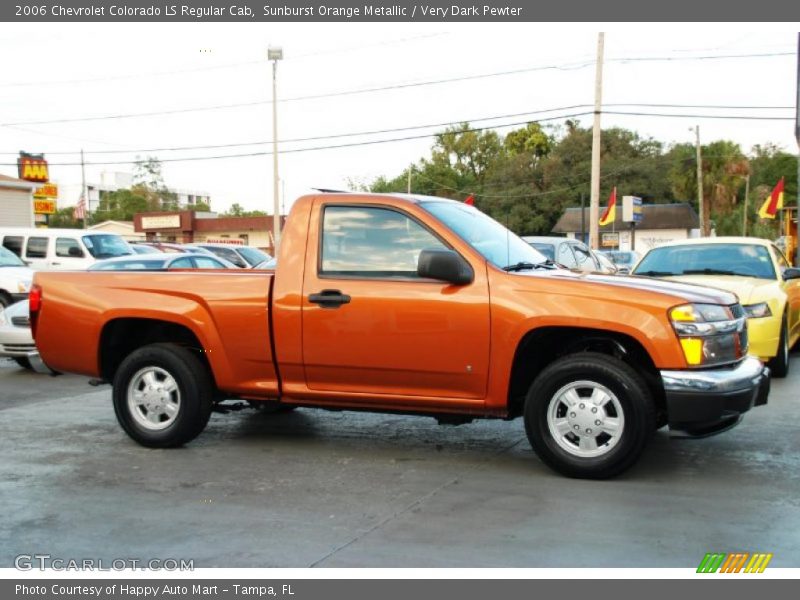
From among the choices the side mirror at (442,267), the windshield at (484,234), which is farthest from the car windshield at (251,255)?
the side mirror at (442,267)

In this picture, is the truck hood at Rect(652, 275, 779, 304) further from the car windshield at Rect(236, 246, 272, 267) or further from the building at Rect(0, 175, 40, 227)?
the building at Rect(0, 175, 40, 227)

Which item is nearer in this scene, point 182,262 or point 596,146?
point 182,262

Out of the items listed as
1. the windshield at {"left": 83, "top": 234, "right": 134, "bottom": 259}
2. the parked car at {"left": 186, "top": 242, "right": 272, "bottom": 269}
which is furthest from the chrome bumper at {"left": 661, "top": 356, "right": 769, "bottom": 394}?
the parked car at {"left": 186, "top": 242, "right": 272, "bottom": 269}

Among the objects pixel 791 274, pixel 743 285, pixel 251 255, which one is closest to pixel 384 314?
pixel 743 285

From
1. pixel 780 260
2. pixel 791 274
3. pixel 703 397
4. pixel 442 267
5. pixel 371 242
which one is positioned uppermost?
Result: pixel 371 242

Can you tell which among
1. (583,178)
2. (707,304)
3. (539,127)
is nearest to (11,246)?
(707,304)

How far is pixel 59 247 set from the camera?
755 inches

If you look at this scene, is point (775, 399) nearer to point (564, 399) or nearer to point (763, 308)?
point (763, 308)

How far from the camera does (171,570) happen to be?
4.02m

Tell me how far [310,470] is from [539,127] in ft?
239

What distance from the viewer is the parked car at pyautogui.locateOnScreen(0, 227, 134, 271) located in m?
19.1

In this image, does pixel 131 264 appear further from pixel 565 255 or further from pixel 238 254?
pixel 238 254

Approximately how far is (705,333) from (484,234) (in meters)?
1.73

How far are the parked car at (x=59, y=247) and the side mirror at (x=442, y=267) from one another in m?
15.0
